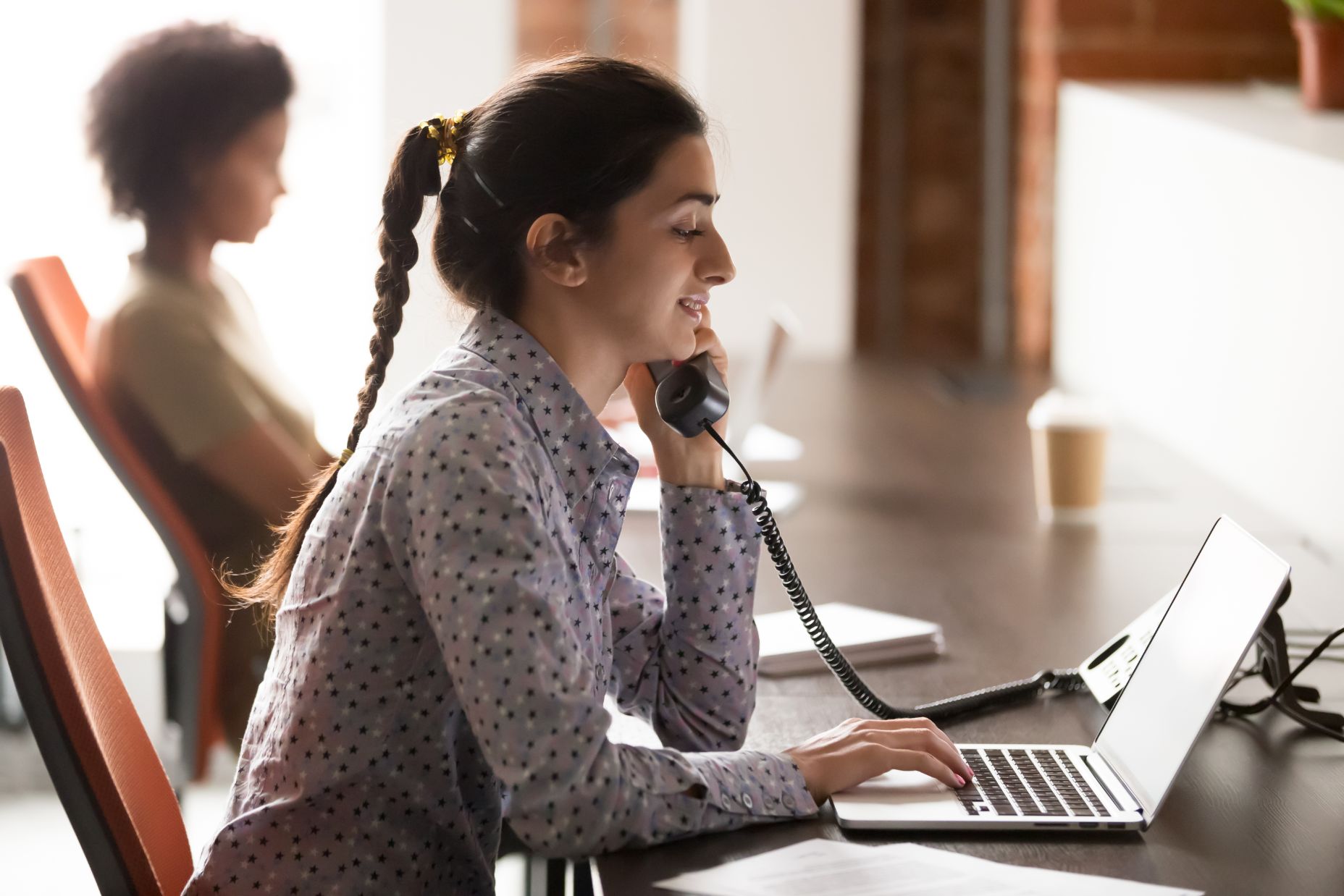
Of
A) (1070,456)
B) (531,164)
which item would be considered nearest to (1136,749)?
(531,164)

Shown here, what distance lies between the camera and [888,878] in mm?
909

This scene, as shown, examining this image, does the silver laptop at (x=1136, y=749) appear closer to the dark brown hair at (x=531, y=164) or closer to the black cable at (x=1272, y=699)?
the black cable at (x=1272, y=699)

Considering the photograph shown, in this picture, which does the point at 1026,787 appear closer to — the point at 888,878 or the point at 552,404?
the point at 888,878

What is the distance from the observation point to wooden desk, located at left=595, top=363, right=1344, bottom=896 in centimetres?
97

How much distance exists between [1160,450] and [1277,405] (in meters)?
0.41

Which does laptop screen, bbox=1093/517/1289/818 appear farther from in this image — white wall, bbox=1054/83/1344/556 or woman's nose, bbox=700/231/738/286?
white wall, bbox=1054/83/1344/556

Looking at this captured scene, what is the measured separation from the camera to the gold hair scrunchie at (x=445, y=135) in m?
1.17

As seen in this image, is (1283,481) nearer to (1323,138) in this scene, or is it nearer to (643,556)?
(1323,138)

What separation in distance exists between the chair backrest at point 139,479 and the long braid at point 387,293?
76cm

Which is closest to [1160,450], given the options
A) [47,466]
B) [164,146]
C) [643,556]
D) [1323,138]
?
[1323,138]

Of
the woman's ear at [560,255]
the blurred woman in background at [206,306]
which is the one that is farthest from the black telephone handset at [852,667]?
the blurred woman in background at [206,306]

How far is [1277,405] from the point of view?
185 cm

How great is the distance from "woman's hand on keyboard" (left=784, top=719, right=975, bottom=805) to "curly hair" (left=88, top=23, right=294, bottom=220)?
147 centimetres

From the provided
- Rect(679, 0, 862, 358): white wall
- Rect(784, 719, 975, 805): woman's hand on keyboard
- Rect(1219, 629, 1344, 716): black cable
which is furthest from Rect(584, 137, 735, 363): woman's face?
Rect(679, 0, 862, 358): white wall
